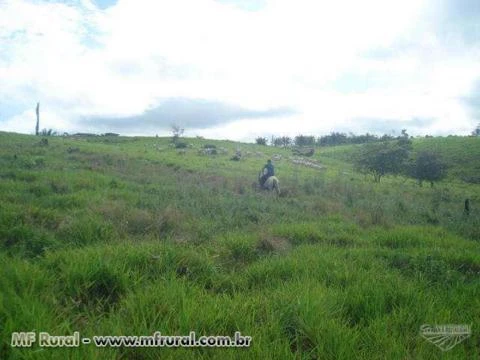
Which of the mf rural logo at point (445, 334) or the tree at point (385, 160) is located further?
the tree at point (385, 160)

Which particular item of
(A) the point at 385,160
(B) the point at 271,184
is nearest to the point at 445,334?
(B) the point at 271,184

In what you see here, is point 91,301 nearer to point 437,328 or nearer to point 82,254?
point 82,254

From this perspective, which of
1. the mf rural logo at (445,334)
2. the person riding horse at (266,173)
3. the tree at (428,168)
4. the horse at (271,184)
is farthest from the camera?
the tree at (428,168)

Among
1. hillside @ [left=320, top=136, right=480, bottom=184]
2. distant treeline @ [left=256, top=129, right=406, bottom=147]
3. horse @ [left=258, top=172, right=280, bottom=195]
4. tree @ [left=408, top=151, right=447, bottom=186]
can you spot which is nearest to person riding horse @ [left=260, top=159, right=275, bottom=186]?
horse @ [left=258, top=172, right=280, bottom=195]

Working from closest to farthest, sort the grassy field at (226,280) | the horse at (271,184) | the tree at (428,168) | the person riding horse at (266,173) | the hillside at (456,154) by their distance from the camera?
the grassy field at (226,280), the horse at (271,184), the person riding horse at (266,173), the tree at (428,168), the hillside at (456,154)

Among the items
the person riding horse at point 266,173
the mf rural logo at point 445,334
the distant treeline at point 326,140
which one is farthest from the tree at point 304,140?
the mf rural logo at point 445,334

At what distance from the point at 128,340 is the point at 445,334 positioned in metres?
3.39

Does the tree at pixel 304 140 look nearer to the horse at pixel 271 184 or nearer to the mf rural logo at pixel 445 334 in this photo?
the horse at pixel 271 184

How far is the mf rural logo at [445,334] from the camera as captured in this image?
11.8ft

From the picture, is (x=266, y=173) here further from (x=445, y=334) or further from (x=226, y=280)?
(x=445, y=334)

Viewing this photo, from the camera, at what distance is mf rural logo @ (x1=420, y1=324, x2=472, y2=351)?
3.60m

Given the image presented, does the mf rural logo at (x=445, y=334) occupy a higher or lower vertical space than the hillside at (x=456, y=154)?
lower

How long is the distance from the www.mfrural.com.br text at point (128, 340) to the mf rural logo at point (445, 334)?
200cm

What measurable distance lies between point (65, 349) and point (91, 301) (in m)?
1.12
